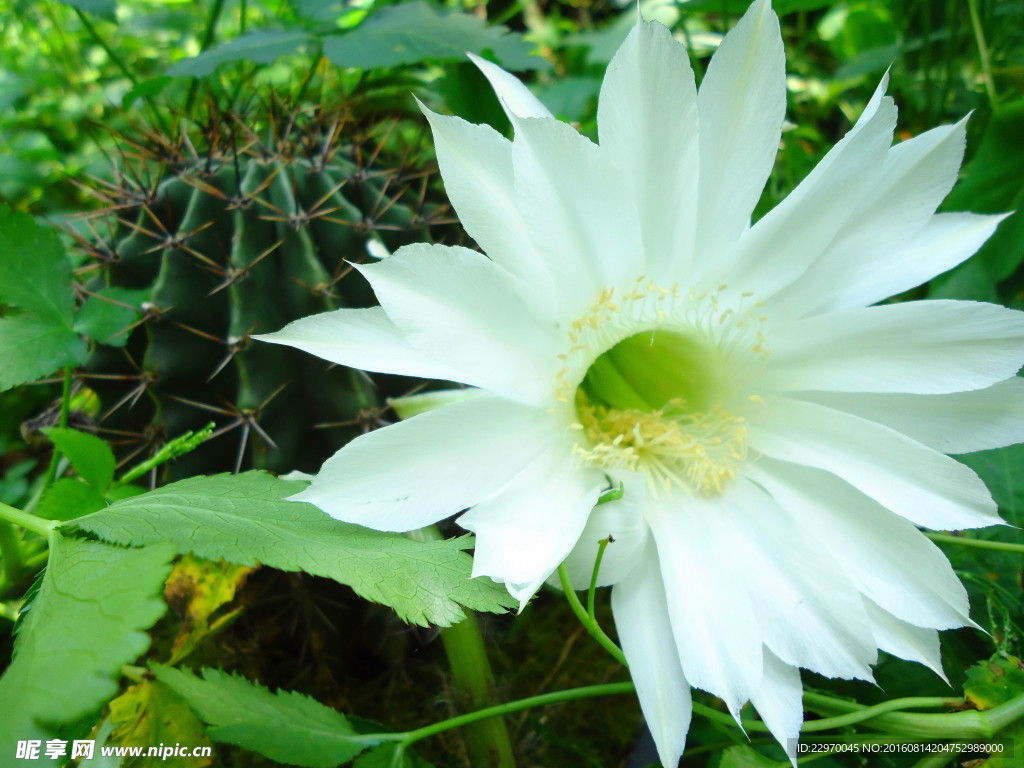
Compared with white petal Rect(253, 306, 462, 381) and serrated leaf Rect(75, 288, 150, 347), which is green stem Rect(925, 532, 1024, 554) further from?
serrated leaf Rect(75, 288, 150, 347)

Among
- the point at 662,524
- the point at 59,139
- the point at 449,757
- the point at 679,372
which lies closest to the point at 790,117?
the point at 679,372

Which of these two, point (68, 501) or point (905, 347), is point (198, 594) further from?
point (905, 347)

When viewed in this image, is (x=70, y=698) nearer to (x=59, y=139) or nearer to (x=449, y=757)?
(x=449, y=757)

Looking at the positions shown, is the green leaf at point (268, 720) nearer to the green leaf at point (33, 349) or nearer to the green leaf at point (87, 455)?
the green leaf at point (87, 455)

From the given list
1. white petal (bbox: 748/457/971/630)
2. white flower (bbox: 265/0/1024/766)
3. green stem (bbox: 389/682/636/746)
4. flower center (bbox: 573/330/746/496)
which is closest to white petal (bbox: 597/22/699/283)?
white flower (bbox: 265/0/1024/766)

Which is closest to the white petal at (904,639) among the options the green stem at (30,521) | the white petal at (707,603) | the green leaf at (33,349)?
the white petal at (707,603)

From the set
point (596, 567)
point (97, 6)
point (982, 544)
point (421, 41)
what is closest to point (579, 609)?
point (596, 567)

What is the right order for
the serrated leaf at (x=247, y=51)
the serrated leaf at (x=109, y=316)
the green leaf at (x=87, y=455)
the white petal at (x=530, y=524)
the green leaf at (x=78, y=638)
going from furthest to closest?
the serrated leaf at (x=247, y=51) → the serrated leaf at (x=109, y=316) → the green leaf at (x=87, y=455) → the white petal at (x=530, y=524) → the green leaf at (x=78, y=638)
